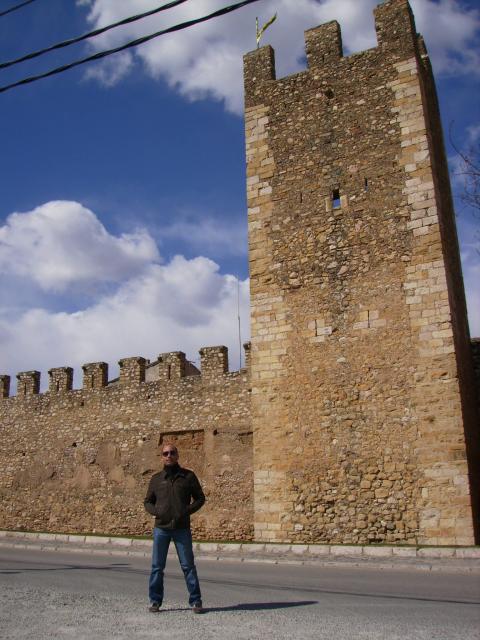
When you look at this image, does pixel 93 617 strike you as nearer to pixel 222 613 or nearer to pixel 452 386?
pixel 222 613

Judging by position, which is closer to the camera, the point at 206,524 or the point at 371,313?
the point at 371,313

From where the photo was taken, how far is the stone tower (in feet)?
34.6

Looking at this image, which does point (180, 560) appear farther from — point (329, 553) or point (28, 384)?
point (28, 384)

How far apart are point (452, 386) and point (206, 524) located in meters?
7.39

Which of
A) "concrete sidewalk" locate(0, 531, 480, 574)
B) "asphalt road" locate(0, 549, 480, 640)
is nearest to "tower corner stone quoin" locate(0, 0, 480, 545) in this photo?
"concrete sidewalk" locate(0, 531, 480, 574)

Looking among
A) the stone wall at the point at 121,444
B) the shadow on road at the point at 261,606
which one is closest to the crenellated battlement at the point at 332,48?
the stone wall at the point at 121,444

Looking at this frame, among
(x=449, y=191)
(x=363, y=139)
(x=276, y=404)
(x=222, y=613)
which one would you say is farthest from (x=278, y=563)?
(x=449, y=191)

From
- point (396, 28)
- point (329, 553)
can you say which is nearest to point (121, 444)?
point (329, 553)

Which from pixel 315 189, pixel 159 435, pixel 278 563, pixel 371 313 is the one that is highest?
pixel 315 189

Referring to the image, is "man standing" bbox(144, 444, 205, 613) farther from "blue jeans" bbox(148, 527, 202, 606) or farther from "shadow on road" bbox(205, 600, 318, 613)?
"shadow on road" bbox(205, 600, 318, 613)

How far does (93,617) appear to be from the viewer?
15.6ft

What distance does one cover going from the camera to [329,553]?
9.96 m

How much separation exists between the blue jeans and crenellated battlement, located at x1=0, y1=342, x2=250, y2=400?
10611 mm

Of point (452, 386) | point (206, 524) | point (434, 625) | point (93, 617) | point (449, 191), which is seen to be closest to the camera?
point (434, 625)
